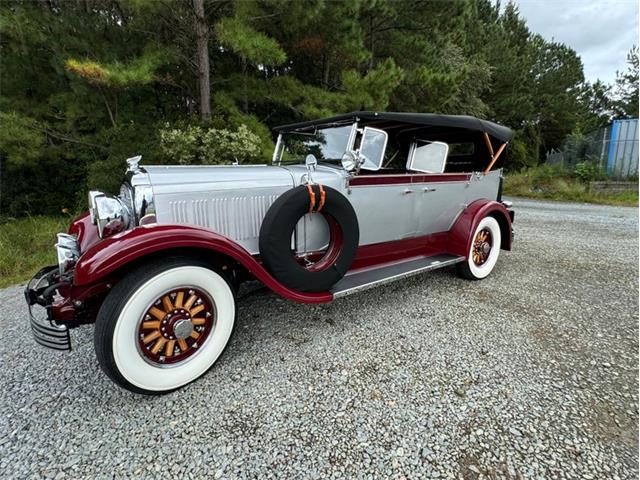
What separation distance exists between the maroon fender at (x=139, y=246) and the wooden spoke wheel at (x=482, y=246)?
2895 mm

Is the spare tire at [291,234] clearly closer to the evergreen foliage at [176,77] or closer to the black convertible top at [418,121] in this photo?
the black convertible top at [418,121]

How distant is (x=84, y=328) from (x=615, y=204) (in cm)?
1338

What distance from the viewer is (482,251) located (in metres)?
3.98

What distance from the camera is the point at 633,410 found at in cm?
193

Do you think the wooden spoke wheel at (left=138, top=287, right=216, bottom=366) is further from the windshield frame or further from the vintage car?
the windshield frame

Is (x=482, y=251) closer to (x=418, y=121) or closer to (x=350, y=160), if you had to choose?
(x=418, y=121)

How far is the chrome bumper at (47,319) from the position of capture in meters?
1.91

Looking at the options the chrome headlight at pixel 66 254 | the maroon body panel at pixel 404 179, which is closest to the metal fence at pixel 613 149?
the maroon body panel at pixel 404 179

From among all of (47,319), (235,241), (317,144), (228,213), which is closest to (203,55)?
(317,144)

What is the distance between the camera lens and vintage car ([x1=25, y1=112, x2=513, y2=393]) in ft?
6.26

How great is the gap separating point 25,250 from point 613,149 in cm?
1737

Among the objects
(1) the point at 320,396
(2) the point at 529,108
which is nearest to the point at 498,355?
Answer: (1) the point at 320,396

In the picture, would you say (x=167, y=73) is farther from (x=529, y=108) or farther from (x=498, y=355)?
(x=529, y=108)

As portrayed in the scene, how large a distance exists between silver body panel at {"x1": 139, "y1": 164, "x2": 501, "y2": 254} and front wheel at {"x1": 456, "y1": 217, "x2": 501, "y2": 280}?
400 mm
